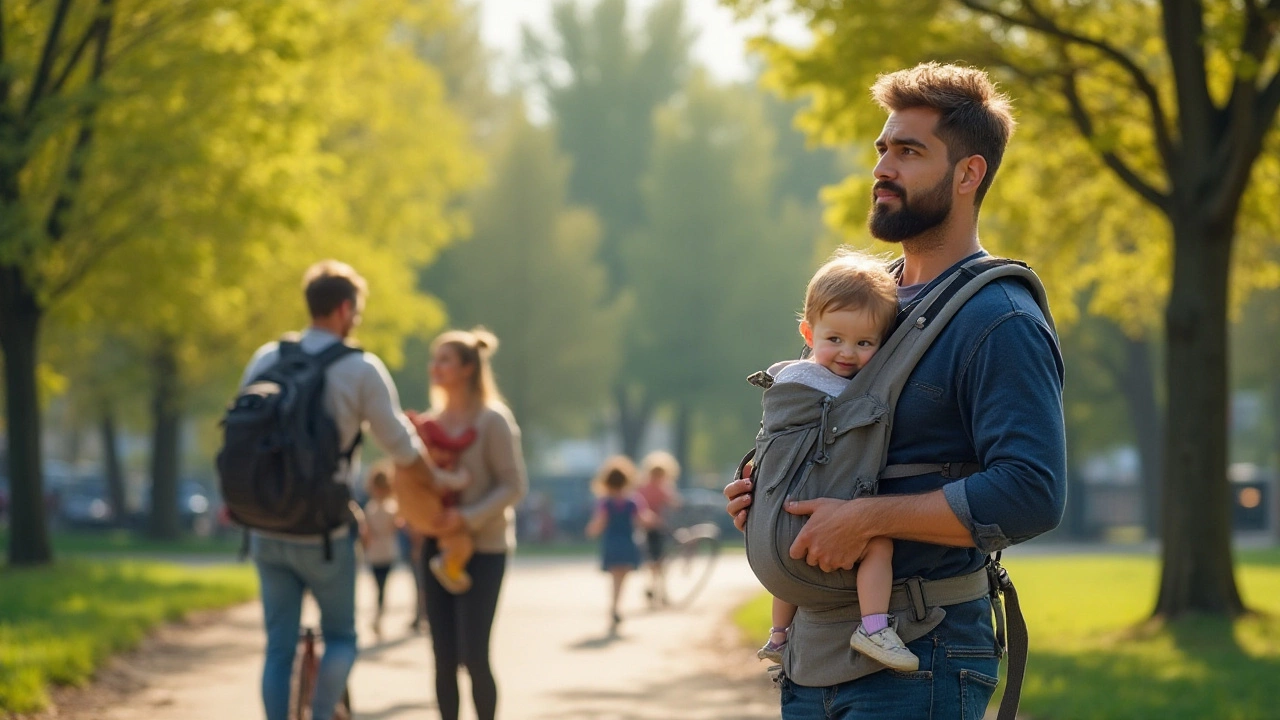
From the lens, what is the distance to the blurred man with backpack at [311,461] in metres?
6.48

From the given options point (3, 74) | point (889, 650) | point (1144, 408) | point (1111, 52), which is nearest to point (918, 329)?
point (889, 650)

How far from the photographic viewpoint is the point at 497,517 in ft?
25.1

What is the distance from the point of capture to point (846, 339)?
3479 millimetres

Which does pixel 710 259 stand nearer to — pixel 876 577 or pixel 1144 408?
pixel 1144 408

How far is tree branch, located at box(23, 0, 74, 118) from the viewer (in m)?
17.7

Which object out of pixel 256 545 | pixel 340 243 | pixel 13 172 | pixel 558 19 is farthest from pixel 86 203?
pixel 558 19

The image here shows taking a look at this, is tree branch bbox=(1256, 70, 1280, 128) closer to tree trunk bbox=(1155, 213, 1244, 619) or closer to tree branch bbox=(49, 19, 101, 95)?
tree trunk bbox=(1155, 213, 1244, 619)

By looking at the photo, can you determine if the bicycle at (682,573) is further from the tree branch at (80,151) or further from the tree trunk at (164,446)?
the tree trunk at (164,446)

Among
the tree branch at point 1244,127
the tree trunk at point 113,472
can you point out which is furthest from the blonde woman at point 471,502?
the tree trunk at point 113,472

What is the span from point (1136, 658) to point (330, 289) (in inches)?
283

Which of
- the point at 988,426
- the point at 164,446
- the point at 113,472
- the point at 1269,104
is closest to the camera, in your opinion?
the point at 988,426

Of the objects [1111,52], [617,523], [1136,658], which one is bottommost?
[1136,658]

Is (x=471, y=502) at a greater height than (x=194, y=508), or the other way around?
(x=471, y=502)

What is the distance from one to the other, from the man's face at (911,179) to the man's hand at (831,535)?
0.55m
